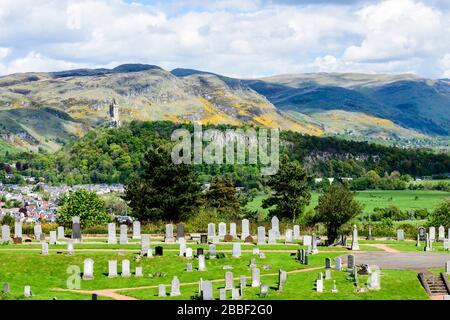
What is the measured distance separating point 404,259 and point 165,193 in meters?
31.7

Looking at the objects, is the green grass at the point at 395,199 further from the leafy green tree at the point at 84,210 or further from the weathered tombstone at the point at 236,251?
the weathered tombstone at the point at 236,251

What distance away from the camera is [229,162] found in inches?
7008

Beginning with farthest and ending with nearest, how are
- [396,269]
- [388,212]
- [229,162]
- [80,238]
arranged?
[229,162] → [388,212] → [80,238] → [396,269]

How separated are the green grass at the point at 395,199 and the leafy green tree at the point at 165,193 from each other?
46.4 m

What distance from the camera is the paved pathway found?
52531mm

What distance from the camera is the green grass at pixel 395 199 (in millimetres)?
137250

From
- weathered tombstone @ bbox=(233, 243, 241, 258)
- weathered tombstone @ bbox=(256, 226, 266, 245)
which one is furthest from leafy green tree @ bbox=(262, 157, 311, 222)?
weathered tombstone @ bbox=(233, 243, 241, 258)

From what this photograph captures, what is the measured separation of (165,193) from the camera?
270 feet

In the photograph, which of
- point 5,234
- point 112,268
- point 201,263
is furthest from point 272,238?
point 5,234

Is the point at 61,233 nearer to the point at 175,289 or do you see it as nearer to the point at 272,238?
the point at 272,238

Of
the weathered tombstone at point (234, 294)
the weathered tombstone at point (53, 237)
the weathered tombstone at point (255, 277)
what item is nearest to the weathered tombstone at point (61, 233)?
the weathered tombstone at point (53, 237)
